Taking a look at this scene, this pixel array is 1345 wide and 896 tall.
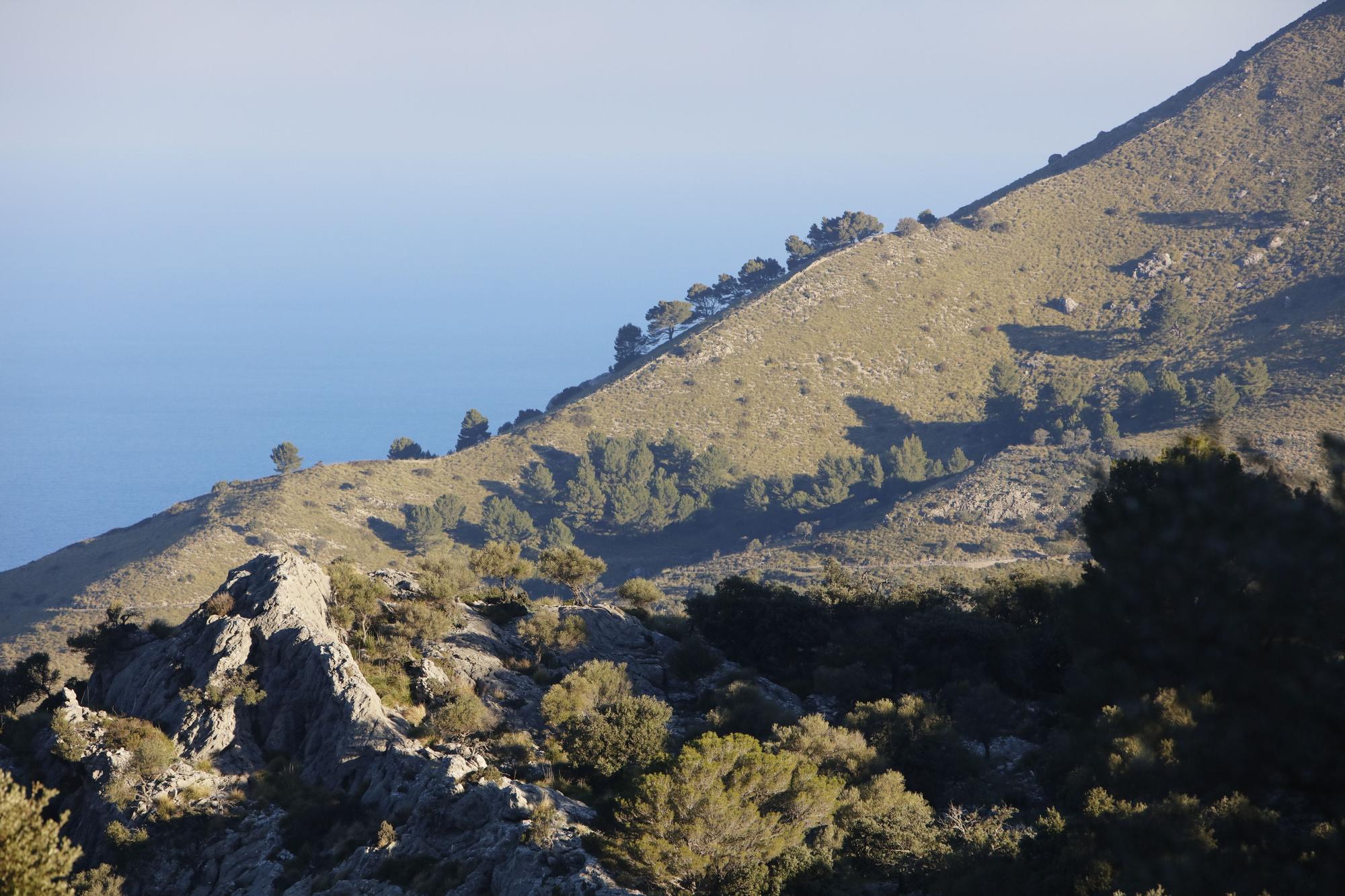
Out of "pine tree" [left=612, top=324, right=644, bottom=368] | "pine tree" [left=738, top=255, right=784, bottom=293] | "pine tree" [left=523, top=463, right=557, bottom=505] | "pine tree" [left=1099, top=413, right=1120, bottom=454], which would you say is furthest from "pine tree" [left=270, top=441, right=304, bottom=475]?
"pine tree" [left=1099, top=413, right=1120, bottom=454]

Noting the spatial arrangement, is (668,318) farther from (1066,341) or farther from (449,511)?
(1066,341)

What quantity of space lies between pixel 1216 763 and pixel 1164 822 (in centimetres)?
294

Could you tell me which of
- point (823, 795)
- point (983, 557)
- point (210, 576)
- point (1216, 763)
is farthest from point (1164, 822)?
point (210, 576)

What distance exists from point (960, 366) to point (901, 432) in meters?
13.8

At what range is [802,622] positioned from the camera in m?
55.2

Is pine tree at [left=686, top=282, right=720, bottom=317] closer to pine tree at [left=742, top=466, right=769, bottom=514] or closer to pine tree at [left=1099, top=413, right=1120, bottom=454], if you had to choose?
pine tree at [left=742, top=466, right=769, bottom=514]

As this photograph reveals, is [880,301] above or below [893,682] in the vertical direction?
above

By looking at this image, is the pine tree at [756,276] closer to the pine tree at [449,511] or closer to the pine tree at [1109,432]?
the pine tree at [1109,432]

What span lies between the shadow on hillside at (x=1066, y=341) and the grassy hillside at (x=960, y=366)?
1.27ft

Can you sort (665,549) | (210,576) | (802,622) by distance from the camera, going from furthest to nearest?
(665,549) → (210,576) → (802,622)

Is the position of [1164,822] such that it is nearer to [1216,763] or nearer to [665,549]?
[1216,763]

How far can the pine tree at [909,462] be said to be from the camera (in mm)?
129000

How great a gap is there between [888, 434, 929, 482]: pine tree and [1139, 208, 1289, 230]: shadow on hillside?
55682 mm

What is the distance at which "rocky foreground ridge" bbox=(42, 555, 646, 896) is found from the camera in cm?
3027
